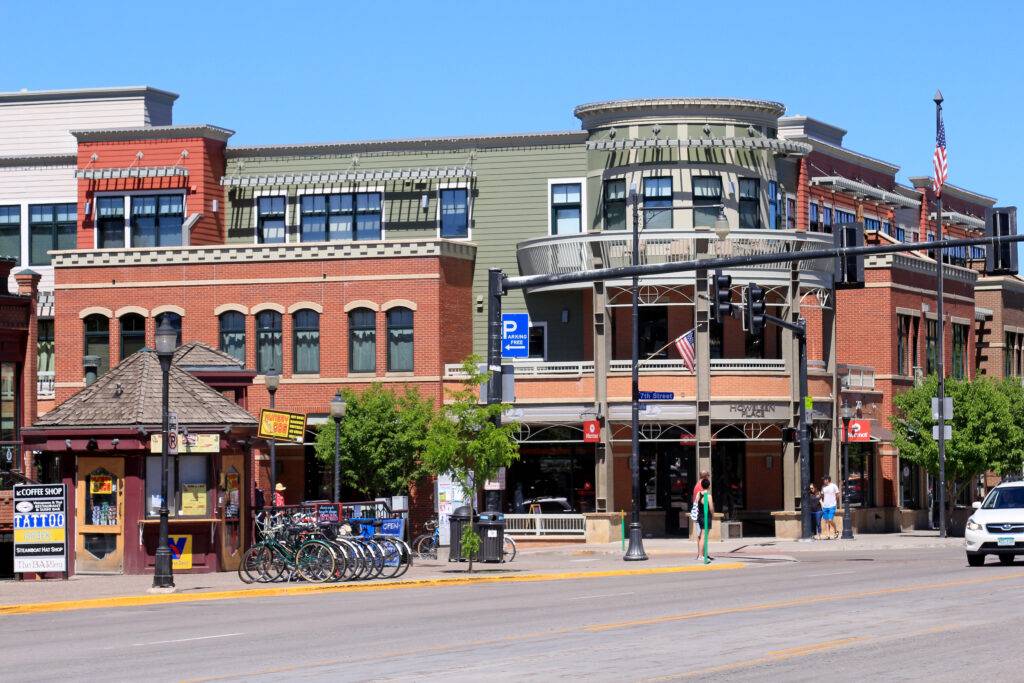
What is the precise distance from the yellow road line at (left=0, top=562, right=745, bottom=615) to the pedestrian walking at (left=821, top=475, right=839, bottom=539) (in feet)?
46.3

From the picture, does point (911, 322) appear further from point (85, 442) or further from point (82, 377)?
point (85, 442)

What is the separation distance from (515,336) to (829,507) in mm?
10829

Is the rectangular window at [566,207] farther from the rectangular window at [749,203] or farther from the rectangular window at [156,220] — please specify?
the rectangular window at [156,220]

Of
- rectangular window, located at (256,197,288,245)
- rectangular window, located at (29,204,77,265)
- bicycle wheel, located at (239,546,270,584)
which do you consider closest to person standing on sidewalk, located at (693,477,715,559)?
bicycle wheel, located at (239,546,270,584)

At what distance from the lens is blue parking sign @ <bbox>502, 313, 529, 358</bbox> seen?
47188 millimetres

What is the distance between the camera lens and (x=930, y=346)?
209ft

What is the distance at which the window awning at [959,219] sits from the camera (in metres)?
75.0

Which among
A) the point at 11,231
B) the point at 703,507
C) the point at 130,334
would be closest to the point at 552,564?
the point at 703,507

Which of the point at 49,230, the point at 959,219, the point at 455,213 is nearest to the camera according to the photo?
the point at 455,213

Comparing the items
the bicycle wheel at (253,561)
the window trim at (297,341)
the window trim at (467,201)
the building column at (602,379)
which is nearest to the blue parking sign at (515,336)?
the building column at (602,379)

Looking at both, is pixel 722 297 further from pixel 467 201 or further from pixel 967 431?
pixel 967 431

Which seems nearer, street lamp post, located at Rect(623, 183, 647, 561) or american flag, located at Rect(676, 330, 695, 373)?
street lamp post, located at Rect(623, 183, 647, 561)

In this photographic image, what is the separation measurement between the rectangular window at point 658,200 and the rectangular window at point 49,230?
20.2 m

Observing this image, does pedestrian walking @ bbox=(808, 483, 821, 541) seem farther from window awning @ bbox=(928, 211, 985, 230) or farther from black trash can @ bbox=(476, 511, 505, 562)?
window awning @ bbox=(928, 211, 985, 230)
